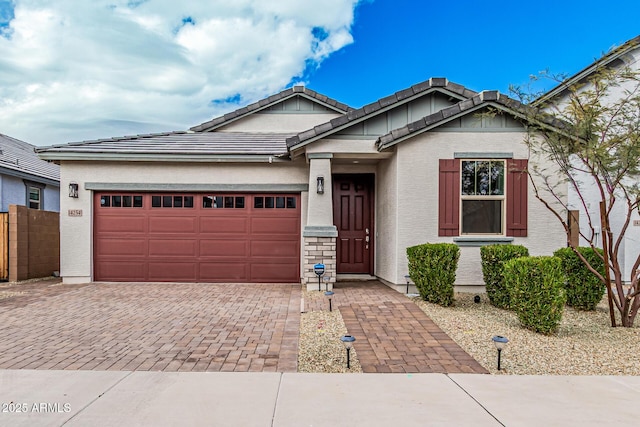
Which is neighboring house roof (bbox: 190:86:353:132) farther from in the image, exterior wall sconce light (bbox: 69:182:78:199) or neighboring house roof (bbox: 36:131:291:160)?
exterior wall sconce light (bbox: 69:182:78:199)

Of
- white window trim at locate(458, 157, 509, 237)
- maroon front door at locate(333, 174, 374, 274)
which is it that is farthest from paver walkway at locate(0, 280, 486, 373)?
white window trim at locate(458, 157, 509, 237)

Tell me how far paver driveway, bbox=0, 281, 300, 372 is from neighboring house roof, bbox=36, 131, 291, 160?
128 inches

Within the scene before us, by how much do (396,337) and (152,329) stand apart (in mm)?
3519

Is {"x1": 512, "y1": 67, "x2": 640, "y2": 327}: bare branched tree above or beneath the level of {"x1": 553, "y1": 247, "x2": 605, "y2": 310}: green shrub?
above

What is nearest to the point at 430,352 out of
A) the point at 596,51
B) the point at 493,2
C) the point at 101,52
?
the point at 596,51

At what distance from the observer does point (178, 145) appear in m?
10.2

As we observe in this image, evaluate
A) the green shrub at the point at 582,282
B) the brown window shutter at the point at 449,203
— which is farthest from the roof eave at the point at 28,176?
the green shrub at the point at 582,282

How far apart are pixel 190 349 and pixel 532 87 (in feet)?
21.4

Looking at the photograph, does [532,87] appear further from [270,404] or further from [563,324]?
[270,404]

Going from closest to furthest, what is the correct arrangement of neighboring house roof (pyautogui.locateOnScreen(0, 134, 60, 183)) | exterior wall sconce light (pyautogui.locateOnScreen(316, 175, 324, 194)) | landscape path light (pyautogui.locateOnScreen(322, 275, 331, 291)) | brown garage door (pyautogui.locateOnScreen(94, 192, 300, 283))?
landscape path light (pyautogui.locateOnScreen(322, 275, 331, 291))
exterior wall sconce light (pyautogui.locateOnScreen(316, 175, 324, 194))
brown garage door (pyautogui.locateOnScreen(94, 192, 300, 283))
neighboring house roof (pyautogui.locateOnScreen(0, 134, 60, 183))

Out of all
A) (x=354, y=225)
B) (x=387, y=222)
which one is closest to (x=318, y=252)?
(x=387, y=222)

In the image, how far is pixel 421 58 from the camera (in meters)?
15.2

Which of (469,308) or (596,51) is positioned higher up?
(596,51)

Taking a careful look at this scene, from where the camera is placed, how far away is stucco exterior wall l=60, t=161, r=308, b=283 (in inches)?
385
